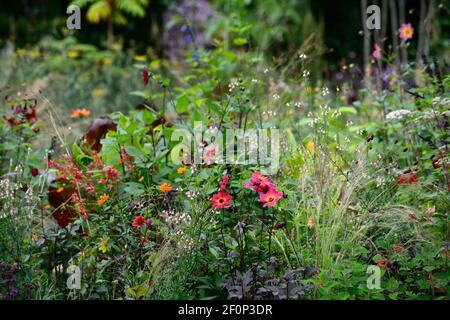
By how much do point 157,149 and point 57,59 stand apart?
487 centimetres

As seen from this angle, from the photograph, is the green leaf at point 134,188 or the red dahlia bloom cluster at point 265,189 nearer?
the red dahlia bloom cluster at point 265,189

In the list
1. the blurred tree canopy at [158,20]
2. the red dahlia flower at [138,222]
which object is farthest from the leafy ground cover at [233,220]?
the blurred tree canopy at [158,20]

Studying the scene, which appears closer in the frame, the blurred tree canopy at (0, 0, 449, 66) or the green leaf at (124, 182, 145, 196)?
the green leaf at (124, 182, 145, 196)

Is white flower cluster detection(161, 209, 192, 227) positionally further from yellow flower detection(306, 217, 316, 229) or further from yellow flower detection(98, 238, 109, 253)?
yellow flower detection(306, 217, 316, 229)

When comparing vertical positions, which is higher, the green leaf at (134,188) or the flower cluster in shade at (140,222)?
the green leaf at (134,188)

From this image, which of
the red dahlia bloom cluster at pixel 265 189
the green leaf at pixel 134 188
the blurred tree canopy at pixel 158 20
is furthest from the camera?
the blurred tree canopy at pixel 158 20

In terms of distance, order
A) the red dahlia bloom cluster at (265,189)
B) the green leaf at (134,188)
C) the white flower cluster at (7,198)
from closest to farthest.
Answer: the red dahlia bloom cluster at (265,189) → the white flower cluster at (7,198) → the green leaf at (134,188)

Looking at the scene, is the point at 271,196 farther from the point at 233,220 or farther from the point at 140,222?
the point at 140,222

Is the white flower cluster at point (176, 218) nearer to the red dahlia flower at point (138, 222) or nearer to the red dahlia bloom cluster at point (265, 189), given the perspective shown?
the red dahlia flower at point (138, 222)

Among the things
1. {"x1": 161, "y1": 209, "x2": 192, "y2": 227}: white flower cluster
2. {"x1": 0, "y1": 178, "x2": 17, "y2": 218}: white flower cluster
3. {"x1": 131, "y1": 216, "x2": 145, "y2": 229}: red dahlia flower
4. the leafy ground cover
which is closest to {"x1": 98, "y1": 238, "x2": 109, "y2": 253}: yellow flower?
the leafy ground cover

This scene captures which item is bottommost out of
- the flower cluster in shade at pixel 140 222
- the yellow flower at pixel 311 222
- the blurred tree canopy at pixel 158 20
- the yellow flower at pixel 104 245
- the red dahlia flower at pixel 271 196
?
the yellow flower at pixel 104 245

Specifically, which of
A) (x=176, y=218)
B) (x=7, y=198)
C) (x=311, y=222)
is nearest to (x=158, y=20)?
(x=7, y=198)

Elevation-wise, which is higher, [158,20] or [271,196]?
[158,20]

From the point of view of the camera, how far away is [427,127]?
3516 millimetres
